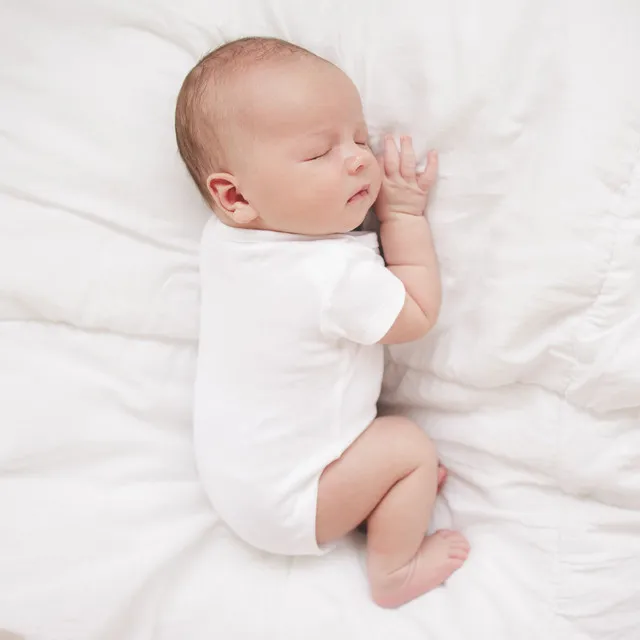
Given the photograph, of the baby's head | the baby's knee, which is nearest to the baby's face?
the baby's head

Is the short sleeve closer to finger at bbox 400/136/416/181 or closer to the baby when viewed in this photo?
the baby

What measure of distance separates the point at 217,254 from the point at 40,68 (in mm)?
376

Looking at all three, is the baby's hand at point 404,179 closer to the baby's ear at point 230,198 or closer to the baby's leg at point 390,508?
the baby's ear at point 230,198

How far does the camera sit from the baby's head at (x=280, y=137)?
86 centimetres

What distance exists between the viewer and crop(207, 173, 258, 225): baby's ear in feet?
2.95

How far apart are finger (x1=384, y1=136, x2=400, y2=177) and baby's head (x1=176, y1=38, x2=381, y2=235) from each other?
0.03 m

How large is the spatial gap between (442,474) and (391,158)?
1.43 ft

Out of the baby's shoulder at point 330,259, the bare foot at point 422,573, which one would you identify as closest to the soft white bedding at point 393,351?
the bare foot at point 422,573

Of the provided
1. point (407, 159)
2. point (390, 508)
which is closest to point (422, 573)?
point (390, 508)

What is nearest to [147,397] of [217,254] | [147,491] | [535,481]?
[147,491]

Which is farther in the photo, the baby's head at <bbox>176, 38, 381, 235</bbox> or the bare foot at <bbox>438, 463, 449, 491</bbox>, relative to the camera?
the bare foot at <bbox>438, 463, 449, 491</bbox>

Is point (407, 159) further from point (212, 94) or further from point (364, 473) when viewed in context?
point (364, 473)

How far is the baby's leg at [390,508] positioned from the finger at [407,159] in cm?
33

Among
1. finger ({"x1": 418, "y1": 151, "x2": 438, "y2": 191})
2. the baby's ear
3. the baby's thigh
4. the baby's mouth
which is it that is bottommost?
the baby's thigh
